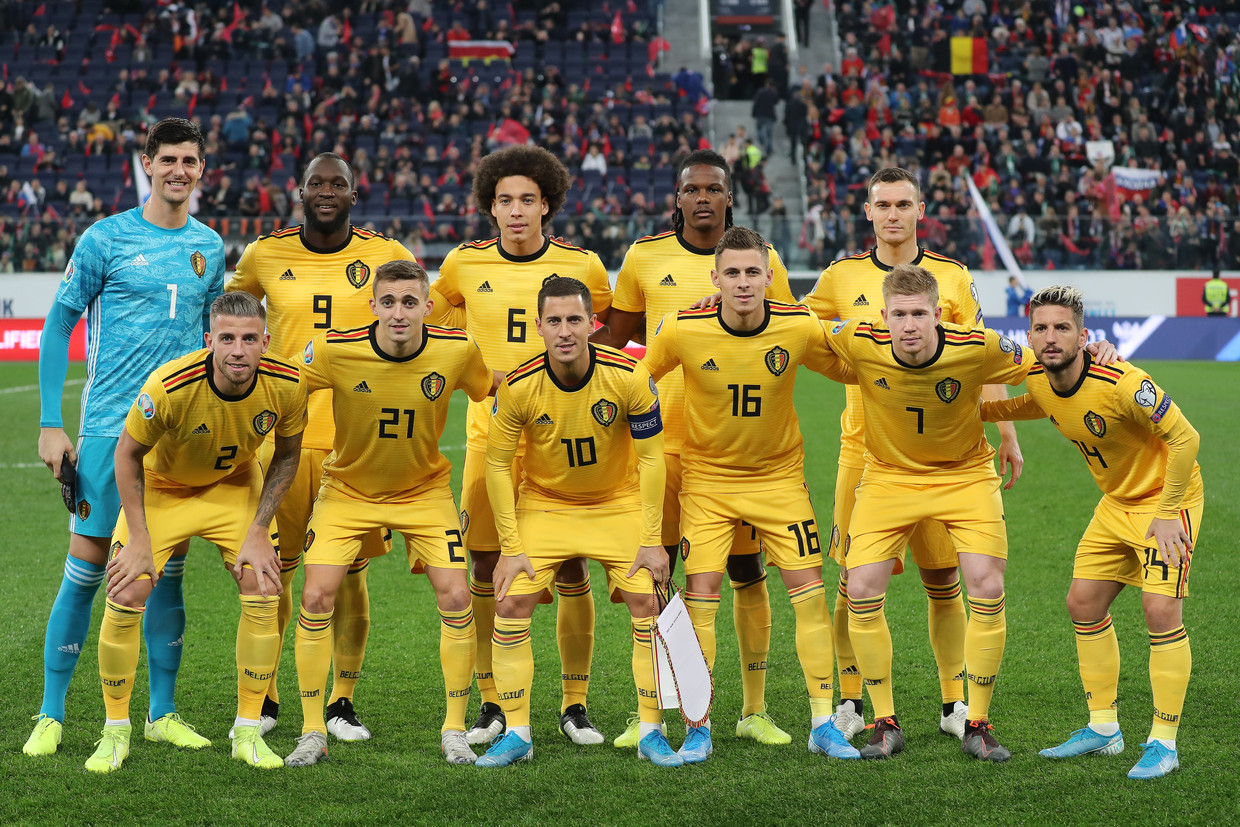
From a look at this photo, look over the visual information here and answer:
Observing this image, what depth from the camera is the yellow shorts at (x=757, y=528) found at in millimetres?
4949

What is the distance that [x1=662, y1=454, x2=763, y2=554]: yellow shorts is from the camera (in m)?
5.23

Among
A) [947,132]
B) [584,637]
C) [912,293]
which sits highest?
[947,132]

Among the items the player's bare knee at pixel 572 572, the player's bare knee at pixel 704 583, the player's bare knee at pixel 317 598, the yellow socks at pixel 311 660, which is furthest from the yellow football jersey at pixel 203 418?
the player's bare knee at pixel 704 583

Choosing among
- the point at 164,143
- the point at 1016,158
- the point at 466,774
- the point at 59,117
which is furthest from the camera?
the point at 59,117

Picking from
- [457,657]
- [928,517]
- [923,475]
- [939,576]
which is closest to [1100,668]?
[939,576]

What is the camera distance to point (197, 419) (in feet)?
15.5

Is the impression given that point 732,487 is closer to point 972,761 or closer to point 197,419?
point 972,761

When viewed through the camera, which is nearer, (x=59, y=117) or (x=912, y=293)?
(x=912, y=293)

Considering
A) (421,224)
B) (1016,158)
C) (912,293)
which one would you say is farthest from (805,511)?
(1016,158)

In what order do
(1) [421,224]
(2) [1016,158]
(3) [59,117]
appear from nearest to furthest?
1. (1) [421,224]
2. (2) [1016,158]
3. (3) [59,117]

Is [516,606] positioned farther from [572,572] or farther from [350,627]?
[350,627]

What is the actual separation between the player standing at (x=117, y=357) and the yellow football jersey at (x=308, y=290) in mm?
337

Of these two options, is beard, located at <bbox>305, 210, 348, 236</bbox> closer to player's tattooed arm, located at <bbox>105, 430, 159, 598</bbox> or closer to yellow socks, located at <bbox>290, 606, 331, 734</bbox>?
player's tattooed arm, located at <bbox>105, 430, 159, 598</bbox>

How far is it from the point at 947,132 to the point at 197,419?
23.3 metres
